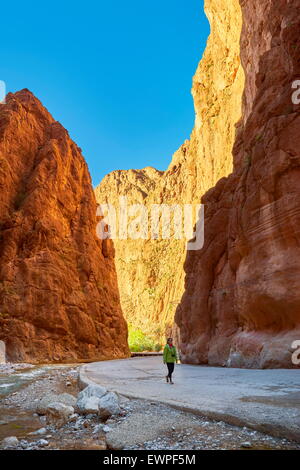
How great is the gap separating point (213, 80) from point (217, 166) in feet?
55.9

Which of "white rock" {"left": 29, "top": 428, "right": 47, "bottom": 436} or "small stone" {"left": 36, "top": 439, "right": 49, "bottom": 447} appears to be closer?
"small stone" {"left": 36, "top": 439, "right": 49, "bottom": 447}

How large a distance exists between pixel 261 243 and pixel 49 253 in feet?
84.4

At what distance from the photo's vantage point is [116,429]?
5.22 meters

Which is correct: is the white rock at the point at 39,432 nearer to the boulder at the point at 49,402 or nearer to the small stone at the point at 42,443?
the small stone at the point at 42,443

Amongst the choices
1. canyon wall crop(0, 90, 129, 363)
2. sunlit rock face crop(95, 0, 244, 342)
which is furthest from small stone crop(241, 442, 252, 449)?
sunlit rock face crop(95, 0, 244, 342)

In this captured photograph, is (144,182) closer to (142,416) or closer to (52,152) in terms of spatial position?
(52,152)

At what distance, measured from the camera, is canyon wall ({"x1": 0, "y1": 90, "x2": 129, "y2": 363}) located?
109 feet

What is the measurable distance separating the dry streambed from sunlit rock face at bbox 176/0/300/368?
7.96m

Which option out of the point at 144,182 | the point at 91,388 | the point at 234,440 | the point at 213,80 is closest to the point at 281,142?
the point at 91,388

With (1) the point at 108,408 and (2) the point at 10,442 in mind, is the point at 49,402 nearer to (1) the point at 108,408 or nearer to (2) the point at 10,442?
(1) the point at 108,408

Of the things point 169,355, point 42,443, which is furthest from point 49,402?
point 169,355

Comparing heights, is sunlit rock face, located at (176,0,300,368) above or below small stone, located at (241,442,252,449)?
above

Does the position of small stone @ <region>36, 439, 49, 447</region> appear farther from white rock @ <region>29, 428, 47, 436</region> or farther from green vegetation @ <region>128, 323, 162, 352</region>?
green vegetation @ <region>128, 323, 162, 352</region>

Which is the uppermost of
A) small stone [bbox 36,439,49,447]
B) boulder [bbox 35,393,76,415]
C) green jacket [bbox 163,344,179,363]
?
green jacket [bbox 163,344,179,363]
